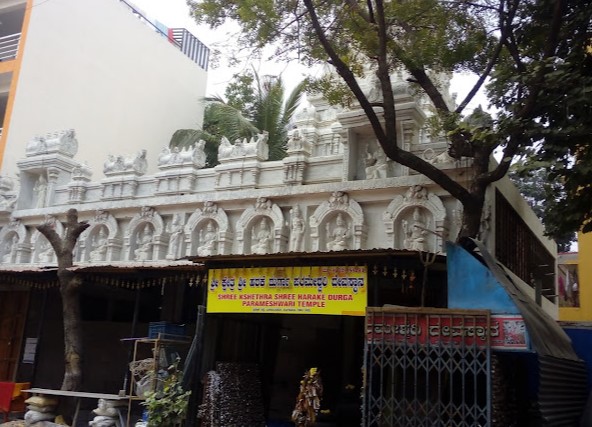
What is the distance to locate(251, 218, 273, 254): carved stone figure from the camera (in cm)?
1096

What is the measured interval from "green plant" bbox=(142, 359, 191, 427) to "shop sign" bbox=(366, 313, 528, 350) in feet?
10.9

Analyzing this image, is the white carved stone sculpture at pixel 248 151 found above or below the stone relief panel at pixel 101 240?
above

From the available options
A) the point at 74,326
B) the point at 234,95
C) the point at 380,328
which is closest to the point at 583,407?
the point at 380,328

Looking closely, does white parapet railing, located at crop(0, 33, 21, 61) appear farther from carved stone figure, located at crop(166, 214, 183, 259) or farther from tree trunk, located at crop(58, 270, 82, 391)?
tree trunk, located at crop(58, 270, 82, 391)

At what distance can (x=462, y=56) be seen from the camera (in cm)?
978

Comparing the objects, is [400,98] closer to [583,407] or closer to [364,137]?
[364,137]

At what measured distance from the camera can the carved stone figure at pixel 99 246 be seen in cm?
1278

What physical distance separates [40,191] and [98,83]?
5.40 m

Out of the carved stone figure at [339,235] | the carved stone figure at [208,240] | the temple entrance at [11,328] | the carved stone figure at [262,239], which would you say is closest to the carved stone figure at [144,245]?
the carved stone figure at [208,240]

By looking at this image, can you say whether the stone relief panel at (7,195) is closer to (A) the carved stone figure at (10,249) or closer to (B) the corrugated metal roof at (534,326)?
(A) the carved stone figure at (10,249)

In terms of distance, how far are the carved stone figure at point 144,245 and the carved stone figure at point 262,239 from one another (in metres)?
2.36

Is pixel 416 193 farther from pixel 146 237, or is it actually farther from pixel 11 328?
pixel 11 328

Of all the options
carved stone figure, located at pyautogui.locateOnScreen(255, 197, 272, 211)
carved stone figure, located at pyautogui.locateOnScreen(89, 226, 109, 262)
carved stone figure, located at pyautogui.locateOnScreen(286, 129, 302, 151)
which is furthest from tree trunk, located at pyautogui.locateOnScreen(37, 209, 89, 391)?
carved stone figure, located at pyautogui.locateOnScreen(286, 129, 302, 151)

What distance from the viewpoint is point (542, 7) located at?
8797 mm
